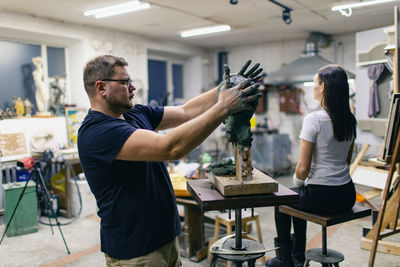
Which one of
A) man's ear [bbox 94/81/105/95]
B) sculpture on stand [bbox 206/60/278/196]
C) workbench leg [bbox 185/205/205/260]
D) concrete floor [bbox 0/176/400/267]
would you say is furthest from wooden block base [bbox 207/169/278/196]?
concrete floor [bbox 0/176/400/267]

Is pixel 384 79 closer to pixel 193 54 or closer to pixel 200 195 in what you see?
pixel 200 195

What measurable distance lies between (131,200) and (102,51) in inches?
198

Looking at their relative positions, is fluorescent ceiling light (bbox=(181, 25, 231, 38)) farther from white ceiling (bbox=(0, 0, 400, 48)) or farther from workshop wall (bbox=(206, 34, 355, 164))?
workshop wall (bbox=(206, 34, 355, 164))

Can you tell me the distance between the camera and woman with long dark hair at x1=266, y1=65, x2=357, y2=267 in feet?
6.94

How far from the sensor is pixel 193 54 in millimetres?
8219

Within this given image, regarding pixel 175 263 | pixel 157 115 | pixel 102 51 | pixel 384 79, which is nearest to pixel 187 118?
pixel 157 115

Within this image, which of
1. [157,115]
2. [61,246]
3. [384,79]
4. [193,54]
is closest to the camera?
[157,115]

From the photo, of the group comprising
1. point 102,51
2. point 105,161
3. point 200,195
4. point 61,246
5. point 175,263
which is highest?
point 102,51

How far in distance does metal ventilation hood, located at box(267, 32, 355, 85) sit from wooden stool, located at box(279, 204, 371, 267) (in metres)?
3.87

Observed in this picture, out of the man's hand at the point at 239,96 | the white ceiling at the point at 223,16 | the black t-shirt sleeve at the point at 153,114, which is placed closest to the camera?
the man's hand at the point at 239,96

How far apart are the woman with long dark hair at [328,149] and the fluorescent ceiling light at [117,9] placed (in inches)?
122

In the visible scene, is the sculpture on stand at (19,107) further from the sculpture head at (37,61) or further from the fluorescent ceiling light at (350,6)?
the fluorescent ceiling light at (350,6)

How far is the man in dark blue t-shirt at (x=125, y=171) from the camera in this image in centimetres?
136

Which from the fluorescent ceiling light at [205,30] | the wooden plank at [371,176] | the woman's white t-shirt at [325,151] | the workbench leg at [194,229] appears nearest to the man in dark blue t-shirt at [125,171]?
the woman's white t-shirt at [325,151]
